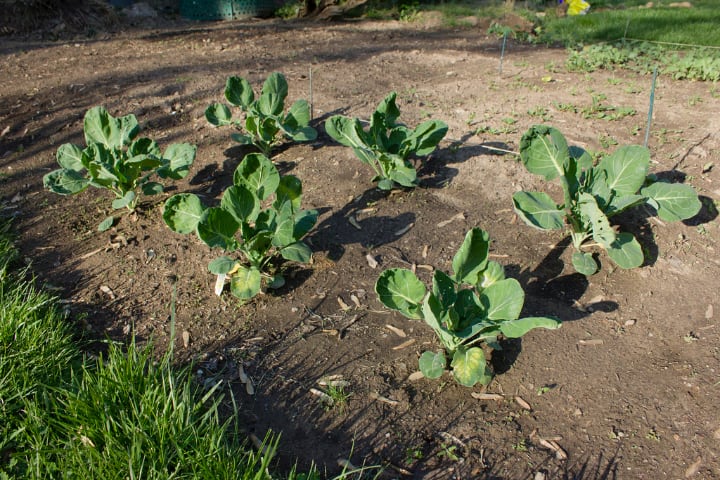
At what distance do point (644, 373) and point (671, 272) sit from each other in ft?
2.81

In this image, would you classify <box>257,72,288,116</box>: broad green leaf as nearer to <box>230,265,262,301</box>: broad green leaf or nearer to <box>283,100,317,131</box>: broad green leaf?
<box>283,100,317,131</box>: broad green leaf

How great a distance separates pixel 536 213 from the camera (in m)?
3.27

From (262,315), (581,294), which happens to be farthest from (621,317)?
(262,315)

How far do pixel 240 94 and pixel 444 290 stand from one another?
8.46ft

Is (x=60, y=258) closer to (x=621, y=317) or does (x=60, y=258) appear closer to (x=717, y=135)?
(x=621, y=317)

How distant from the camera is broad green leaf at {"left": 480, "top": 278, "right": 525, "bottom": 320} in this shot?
2.58 metres

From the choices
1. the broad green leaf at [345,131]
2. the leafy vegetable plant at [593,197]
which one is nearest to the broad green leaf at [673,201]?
the leafy vegetable plant at [593,197]

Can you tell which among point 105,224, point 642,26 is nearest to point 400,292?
point 105,224

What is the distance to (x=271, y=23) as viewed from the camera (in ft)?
29.5

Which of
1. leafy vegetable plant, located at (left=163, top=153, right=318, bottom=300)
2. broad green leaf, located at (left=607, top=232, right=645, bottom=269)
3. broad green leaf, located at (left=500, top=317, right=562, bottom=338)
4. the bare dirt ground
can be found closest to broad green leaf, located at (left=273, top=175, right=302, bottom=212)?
leafy vegetable plant, located at (left=163, top=153, right=318, bottom=300)

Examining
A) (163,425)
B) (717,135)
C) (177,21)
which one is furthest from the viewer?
(177,21)

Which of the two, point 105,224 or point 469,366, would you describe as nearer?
point 469,366

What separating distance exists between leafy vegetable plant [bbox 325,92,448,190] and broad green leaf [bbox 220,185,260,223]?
39.3 inches

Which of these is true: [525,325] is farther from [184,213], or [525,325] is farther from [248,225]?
[184,213]
